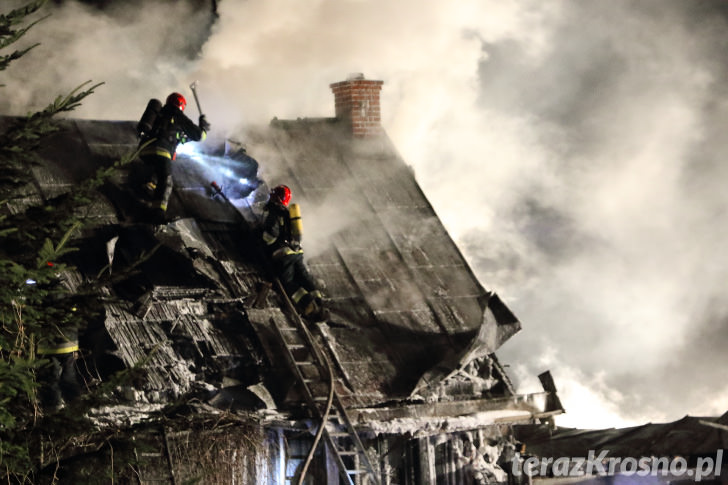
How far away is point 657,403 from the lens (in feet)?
82.2

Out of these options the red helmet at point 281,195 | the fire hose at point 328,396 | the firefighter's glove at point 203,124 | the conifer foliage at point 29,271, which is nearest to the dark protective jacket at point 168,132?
the firefighter's glove at point 203,124

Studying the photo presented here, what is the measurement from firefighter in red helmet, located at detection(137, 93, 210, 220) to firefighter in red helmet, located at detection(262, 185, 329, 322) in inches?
51.8

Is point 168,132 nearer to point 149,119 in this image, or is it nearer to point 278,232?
A: point 149,119

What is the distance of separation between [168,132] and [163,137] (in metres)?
0.13

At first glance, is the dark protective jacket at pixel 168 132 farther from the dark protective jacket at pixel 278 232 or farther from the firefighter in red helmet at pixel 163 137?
the dark protective jacket at pixel 278 232

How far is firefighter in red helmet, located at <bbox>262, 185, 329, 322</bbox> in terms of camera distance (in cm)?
1236

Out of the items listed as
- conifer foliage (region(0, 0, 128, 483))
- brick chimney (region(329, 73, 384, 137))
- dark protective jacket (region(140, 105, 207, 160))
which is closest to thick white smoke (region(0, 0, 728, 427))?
brick chimney (region(329, 73, 384, 137))

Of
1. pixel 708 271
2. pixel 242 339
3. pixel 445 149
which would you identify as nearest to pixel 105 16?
pixel 445 149

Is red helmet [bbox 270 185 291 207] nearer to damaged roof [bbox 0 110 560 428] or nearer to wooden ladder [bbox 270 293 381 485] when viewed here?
damaged roof [bbox 0 110 560 428]

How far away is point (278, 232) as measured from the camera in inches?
509

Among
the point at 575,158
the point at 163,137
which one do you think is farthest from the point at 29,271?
the point at 575,158

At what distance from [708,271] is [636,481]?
12106 mm

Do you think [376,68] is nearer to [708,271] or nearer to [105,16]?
[105,16]

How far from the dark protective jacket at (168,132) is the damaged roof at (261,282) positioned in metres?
0.60
